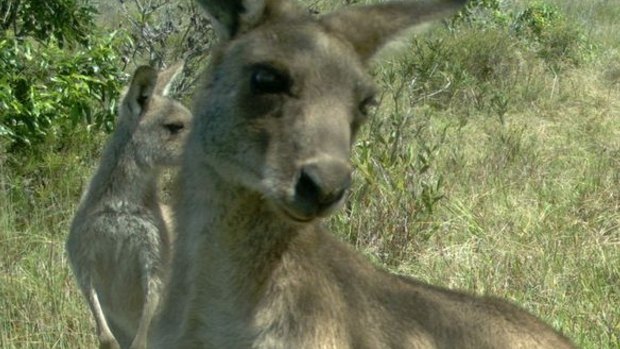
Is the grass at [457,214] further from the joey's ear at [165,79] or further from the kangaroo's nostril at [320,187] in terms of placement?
the kangaroo's nostril at [320,187]

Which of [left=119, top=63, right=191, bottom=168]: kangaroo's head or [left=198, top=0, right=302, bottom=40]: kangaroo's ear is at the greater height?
[left=198, top=0, right=302, bottom=40]: kangaroo's ear

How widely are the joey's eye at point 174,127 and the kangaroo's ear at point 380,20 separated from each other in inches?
117

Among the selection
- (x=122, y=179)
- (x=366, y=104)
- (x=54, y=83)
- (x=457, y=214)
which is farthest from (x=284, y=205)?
(x=54, y=83)

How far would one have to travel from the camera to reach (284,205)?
132 inches

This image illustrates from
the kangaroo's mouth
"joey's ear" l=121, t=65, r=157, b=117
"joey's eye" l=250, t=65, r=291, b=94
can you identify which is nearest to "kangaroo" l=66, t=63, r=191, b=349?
"joey's ear" l=121, t=65, r=157, b=117

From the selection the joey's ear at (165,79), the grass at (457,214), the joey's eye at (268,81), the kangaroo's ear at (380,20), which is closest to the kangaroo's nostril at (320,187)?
the joey's eye at (268,81)

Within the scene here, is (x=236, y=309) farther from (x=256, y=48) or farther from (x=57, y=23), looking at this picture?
(x=57, y=23)

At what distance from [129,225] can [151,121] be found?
0.83m

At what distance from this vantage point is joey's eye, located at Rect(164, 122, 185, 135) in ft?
22.7

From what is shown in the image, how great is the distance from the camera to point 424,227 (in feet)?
23.9

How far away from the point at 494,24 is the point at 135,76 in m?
9.79

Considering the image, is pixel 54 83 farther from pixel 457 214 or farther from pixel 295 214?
pixel 295 214

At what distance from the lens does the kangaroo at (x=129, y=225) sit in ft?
20.3

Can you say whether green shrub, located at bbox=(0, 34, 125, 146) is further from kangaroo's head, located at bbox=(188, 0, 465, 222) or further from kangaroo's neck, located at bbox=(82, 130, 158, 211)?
kangaroo's head, located at bbox=(188, 0, 465, 222)
